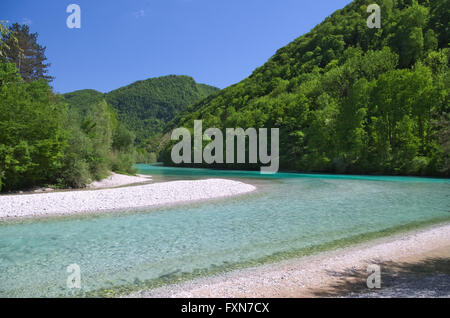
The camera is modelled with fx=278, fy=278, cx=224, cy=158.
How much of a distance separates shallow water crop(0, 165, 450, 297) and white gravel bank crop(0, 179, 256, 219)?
197 cm

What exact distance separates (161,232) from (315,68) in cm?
9023

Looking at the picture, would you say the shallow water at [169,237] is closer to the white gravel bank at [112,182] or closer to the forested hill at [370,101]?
the white gravel bank at [112,182]

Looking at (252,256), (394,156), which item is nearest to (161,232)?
(252,256)

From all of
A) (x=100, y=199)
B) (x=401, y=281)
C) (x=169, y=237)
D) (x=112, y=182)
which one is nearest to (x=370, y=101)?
(x=112, y=182)

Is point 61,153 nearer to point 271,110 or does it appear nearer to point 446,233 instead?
point 446,233

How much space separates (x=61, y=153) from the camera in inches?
931

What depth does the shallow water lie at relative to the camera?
7.04 m

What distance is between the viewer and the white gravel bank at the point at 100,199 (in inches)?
598

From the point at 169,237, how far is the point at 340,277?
20.6 ft

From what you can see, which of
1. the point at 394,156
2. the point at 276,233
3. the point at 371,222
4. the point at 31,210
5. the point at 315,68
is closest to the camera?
the point at 276,233

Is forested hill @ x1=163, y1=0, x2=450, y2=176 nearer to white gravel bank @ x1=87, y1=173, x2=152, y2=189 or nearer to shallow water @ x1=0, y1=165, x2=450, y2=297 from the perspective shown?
shallow water @ x1=0, y1=165, x2=450, y2=297

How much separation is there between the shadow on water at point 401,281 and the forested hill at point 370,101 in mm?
21311

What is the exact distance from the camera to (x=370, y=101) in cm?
4912

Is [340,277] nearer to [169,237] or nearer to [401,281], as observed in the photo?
[401,281]
